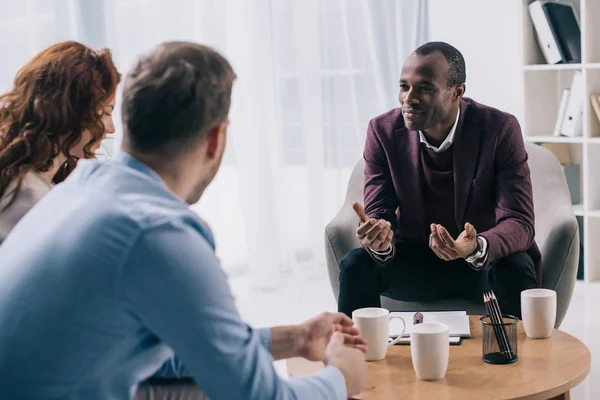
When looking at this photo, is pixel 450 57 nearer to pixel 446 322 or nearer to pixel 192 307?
pixel 446 322

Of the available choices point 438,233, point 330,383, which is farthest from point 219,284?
point 438,233

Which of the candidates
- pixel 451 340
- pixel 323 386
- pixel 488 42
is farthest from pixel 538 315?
pixel 488 42

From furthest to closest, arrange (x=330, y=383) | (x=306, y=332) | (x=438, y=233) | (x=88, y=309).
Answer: (x=438, y=233) < (x=306, y=332) < (x=330, y=383) < (x=88, y=309)

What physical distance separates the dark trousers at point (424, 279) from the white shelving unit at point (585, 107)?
150 centimetres

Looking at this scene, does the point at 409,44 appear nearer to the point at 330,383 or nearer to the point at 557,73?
the point at 557,73

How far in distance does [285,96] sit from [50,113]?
98.1 inches

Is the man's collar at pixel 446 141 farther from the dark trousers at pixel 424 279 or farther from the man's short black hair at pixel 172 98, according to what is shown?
the man's short black hair at pixel 172 98

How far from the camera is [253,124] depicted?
409cm

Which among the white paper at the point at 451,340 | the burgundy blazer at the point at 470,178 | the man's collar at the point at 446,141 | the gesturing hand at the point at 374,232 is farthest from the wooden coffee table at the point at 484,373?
the man's collar at the point at 446,141

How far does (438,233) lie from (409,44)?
2342 mm

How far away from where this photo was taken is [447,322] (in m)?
2.01

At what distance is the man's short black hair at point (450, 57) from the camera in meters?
2.61

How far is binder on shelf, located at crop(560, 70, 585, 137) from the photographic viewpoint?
12.5 feet

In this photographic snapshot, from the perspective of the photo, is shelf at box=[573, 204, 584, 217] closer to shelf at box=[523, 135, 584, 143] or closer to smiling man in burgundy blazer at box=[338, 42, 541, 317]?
shelf at box=[523, 135, 584, 143]
